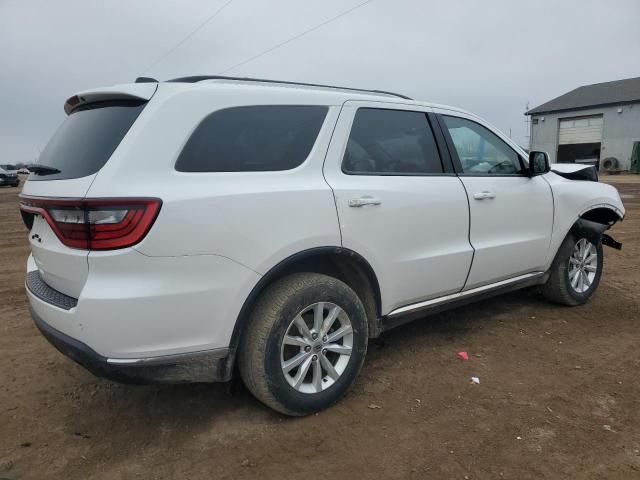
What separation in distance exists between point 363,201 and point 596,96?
38531mm

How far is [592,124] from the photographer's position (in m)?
33.6

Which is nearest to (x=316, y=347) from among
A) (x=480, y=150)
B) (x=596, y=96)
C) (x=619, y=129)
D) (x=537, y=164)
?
(x=480, y=150)

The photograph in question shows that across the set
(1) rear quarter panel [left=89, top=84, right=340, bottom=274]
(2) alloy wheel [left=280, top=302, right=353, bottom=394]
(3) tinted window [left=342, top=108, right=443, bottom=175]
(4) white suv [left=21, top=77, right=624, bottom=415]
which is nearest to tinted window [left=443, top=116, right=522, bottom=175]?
(4) white suv [left=21, top=77, right=624, bottom=415]

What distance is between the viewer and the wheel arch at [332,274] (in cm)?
246

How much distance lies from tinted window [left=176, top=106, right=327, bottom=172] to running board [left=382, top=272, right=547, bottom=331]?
1.26 metres

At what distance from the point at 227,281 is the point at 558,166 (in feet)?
13.1

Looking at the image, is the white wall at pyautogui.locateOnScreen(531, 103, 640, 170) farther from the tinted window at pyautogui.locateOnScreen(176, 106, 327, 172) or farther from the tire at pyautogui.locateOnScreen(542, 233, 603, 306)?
the tinted window at pyautogui.locateOnScreen(176, 106, 327, 172)

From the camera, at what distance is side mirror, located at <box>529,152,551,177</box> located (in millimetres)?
3990

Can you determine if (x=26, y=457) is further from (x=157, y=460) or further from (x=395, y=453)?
(x=395, y=453)

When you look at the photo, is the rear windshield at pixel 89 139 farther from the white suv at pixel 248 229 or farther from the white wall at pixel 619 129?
the white wall at pixel 619 129

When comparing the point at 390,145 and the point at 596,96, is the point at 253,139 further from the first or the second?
the point at 596,96

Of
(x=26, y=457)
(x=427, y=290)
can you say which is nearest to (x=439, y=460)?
(x=427, y=290)

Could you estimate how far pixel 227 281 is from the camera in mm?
2350

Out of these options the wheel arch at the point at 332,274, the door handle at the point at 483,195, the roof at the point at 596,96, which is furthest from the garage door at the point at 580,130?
the wheel arch at the point at 332,274
